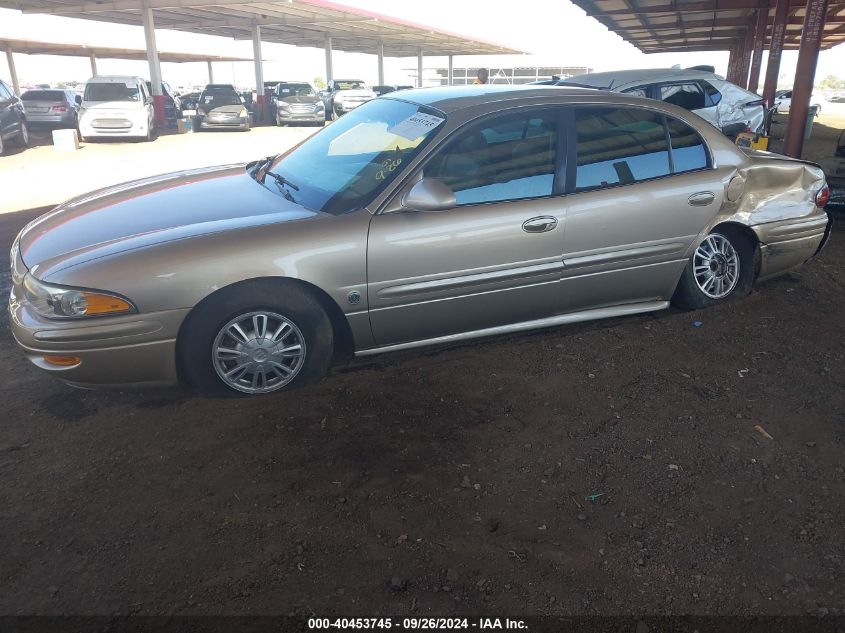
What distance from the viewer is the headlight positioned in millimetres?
3148

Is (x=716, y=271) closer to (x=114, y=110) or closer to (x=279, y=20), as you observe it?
(x=114, y=110)

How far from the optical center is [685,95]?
35.7 ft

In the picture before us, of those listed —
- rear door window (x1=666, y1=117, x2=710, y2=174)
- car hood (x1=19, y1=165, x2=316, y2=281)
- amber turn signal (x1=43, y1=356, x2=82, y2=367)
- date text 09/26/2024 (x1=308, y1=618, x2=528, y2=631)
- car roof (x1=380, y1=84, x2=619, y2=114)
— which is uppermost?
car roof (x1=380, y1=84, x2=619, y2=114)

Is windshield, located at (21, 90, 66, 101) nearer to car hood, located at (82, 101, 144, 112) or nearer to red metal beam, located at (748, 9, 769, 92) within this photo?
car hood, located at (82, 101, 144, 112)

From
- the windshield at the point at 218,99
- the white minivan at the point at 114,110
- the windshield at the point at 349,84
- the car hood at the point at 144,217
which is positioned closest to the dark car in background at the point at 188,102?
the windshield at the point at 349,84

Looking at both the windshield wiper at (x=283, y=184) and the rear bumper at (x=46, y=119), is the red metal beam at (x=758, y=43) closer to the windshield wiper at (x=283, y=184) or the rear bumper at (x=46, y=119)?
the windshield wiper at (x=283, y=184)

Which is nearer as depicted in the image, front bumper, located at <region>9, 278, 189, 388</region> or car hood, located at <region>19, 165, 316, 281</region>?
front bumper, located at <region>9, 278, 189, 388</region>

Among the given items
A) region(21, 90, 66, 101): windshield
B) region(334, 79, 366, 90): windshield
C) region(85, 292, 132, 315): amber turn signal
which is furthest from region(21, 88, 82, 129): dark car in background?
region(85, 292, 132, 315): amber turn signal

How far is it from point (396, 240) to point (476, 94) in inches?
47.5

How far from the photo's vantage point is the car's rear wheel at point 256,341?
3.33m

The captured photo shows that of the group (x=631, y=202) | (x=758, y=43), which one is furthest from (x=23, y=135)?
(x=758, y=43)

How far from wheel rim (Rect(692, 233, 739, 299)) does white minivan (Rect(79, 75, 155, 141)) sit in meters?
17.0

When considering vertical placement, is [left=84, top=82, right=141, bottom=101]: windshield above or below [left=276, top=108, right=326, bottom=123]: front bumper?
above

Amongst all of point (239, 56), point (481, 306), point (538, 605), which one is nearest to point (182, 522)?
point (538, 605)
